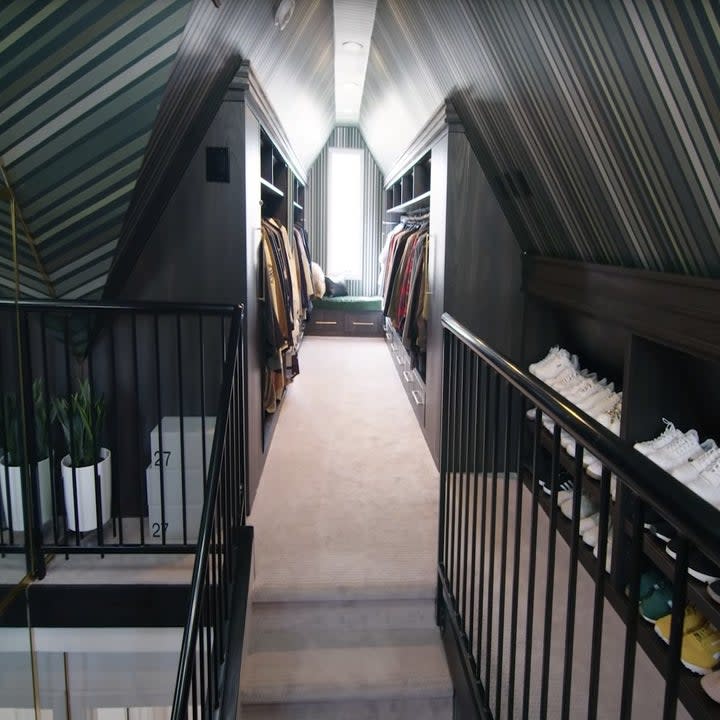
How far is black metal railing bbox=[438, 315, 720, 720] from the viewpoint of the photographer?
3.12 feet

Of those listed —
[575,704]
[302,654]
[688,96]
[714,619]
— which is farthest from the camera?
[302,654]

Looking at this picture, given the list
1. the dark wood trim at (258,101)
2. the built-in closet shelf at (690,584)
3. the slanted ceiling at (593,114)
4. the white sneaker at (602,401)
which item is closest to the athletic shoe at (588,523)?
the built-in closet shelf at (690,584)

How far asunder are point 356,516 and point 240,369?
3.36 ft

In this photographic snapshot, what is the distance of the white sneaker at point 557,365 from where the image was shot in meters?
3.10

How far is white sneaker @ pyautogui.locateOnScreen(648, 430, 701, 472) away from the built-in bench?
227 inches

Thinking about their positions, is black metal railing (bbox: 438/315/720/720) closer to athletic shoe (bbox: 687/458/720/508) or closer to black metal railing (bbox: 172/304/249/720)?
athletic shoe (bbox: 687/458/720/508)

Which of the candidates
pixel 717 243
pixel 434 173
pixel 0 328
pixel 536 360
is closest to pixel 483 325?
pixel 536 360

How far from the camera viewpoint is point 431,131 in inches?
154

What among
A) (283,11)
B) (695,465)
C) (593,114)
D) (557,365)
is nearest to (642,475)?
(695,465)

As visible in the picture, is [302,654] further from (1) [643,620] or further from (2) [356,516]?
(1) [643,620]

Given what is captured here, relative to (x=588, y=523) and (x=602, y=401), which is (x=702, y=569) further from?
(x=602, y=401)

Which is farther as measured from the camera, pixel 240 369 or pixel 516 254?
pixel 516 254

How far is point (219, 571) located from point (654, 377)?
5.04 feet

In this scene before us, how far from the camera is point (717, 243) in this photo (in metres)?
1.74
